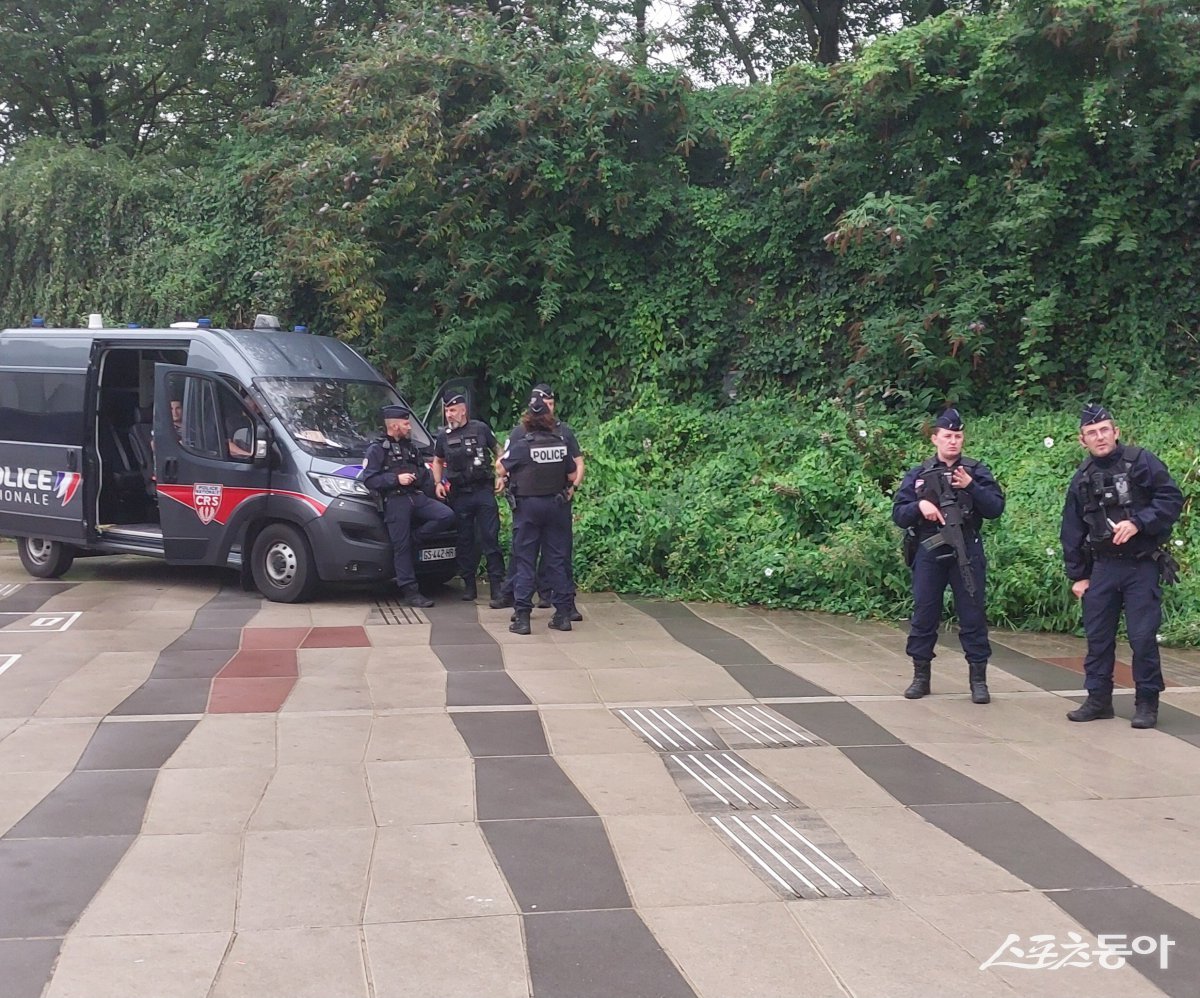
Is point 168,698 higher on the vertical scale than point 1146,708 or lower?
lower

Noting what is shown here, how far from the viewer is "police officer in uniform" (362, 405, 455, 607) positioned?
10.5 metres

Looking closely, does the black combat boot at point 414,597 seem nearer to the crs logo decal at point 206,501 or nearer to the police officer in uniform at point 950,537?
the crs logo decal at point 206,501

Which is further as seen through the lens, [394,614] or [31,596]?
[31,596]

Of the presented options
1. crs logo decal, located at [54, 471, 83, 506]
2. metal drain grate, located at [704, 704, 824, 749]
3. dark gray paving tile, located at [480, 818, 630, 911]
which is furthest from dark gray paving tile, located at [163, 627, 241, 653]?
dark gray paving tile, located at [480, 818, 630, 911]

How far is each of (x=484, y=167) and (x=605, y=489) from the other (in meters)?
4.40

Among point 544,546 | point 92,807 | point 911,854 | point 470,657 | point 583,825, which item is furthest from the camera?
point 544,546

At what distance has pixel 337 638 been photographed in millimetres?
9484

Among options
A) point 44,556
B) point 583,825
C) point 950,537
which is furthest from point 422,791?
point 44,556

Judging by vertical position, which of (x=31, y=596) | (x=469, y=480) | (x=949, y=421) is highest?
(x=949, y=421)

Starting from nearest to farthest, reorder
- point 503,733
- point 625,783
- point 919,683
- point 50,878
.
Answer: point 50,878 → point 625,783 → point 503,733 → point 919,683

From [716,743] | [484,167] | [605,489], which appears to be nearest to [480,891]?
[716,743]

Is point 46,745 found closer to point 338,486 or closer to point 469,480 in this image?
point 338,486

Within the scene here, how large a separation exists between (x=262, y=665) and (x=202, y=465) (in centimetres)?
329

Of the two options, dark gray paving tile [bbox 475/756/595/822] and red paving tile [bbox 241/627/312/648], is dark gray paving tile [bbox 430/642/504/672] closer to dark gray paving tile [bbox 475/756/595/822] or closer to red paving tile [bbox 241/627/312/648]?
red paving tile [bbox 241/627/312/648]
